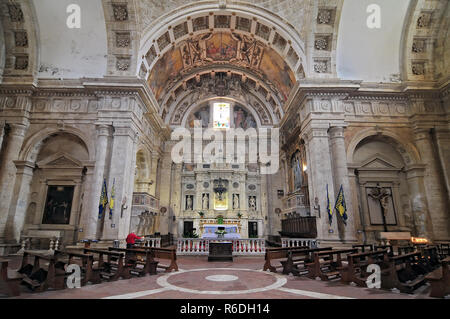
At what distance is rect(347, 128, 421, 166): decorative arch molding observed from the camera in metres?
13.0

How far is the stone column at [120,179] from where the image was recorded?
11.2 metres

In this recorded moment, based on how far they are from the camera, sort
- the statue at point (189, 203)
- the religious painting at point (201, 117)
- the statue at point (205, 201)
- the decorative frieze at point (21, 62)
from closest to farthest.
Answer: the decorative frieze at point (21, 62) < the statue at point (205, 201) < the statue at point (189, 203) < the religious painting at point (201, 117)

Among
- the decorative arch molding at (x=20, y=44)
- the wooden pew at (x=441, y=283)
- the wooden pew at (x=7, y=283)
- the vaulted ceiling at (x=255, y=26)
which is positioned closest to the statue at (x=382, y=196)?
the vaulted ceiling at (x=255, y=26)

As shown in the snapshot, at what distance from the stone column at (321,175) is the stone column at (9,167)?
1549cm

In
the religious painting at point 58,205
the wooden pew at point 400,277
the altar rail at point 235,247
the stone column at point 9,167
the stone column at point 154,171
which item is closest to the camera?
the wooden pew at point 400,277

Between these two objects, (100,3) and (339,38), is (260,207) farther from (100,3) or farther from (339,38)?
(100,3)

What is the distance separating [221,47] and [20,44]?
498 inches

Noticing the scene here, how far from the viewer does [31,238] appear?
38.9ft

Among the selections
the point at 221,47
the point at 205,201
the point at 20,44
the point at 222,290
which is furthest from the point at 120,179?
the point at 221,47

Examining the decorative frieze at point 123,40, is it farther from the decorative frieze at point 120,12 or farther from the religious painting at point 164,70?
the religious painting at point 164,70

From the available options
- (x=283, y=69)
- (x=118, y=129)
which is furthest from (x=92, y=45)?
(x=283, y=69)

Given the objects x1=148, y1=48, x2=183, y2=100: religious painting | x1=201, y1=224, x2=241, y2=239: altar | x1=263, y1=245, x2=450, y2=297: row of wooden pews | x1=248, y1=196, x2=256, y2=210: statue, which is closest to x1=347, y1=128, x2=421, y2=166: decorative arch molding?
x1=263, y1=245, x2=450, y2=297: row of wooden pews

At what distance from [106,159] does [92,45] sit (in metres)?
6.91

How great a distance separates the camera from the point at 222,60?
19891 millimetres
